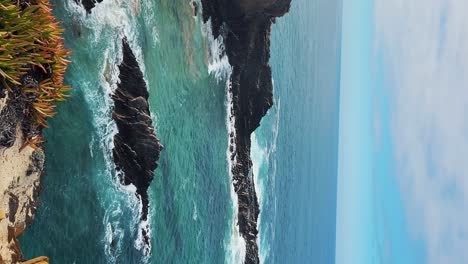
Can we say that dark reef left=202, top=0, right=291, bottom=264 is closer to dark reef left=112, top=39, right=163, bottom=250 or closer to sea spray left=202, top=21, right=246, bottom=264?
sea spray left=202, top=21, right=246, bottom=264

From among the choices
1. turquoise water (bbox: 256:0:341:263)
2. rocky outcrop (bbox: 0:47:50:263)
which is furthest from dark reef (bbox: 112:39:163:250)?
turquoise water (bbox: 256:0:341:263)

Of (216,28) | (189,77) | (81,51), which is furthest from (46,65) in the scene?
(216,28)

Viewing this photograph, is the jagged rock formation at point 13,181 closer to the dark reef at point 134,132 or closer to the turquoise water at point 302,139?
the dark reef at point 134,132

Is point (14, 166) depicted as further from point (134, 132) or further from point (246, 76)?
point (246, 76)

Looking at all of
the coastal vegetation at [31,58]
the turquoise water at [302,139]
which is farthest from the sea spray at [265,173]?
the coastal vegetation at [31,58]

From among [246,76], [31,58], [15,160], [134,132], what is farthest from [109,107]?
[246,76]
